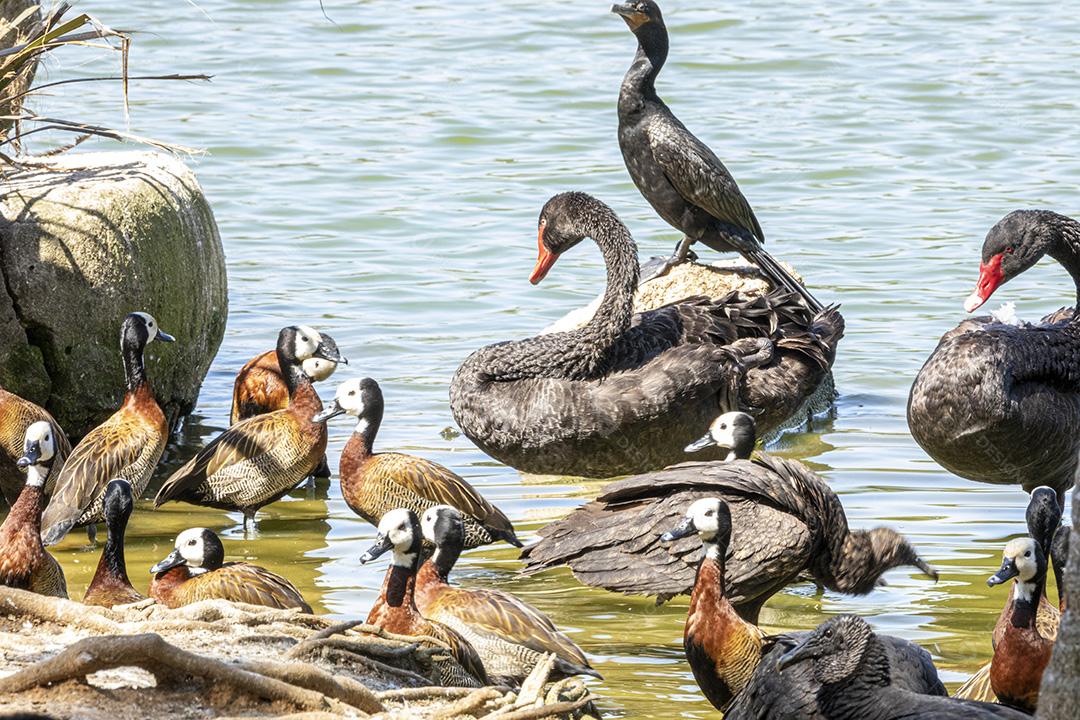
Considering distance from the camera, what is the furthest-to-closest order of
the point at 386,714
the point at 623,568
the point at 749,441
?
the point at 749,441 → the point at 623,568 → the point at 386,714

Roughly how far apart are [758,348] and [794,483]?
2128 millimetres

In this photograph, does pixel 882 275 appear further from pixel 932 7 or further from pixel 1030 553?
pixel 932 7

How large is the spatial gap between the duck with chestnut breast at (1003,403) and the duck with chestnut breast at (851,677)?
10.9 ft

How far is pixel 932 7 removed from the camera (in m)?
22.3

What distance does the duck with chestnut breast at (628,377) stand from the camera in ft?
30.2

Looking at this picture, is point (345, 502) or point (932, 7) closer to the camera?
point (345, 502)

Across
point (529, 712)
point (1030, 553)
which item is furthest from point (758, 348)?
point (529, 712)

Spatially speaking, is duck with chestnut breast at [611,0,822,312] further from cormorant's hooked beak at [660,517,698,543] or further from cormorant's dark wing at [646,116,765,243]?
cormorant's hooked beak at [660,517,698,543]

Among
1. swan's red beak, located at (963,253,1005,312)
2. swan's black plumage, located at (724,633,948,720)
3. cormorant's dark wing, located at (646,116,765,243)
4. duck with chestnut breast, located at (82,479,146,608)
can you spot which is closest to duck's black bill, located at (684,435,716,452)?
swan's red beak, located at (963,253,1005,312)

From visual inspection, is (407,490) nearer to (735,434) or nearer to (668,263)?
(735,434)

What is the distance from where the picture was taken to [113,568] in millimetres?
6934

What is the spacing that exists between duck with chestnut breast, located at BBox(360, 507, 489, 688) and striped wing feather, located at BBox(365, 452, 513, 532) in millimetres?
1299

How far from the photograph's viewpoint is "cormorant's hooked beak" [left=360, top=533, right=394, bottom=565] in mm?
6793

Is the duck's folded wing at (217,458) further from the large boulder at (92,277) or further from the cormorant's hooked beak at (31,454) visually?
the cormorant's hooked beak at (31,454)
